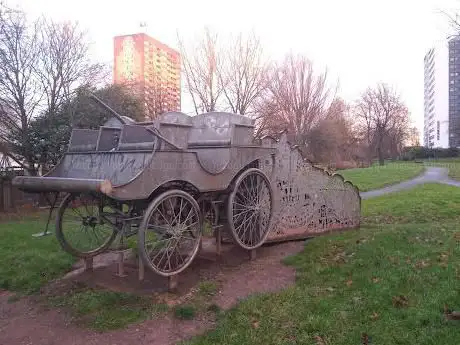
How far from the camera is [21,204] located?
15836 mm

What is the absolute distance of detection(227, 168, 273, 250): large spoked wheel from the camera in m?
6.63

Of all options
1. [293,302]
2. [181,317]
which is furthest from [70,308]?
[293,302]

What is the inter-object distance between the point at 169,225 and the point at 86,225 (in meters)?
1.73

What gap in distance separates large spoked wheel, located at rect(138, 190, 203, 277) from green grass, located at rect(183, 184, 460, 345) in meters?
1.10

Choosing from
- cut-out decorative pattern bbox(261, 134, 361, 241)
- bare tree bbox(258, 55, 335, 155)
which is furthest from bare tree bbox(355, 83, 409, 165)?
cut-out decorative pattern bbox(261, 134, 361, 241)

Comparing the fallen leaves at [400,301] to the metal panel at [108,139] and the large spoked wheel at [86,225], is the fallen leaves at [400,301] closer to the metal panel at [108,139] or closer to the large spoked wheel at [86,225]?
the large spoked wheel at [86,225]

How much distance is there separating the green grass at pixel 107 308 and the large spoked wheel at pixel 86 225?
0.93 metres

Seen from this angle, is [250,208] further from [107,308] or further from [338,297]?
[107,308]

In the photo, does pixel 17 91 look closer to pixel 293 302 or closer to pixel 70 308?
pixel 70 308

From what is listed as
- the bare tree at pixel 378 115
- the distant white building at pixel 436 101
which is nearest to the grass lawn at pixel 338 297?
the bare tree at pixel 378 115

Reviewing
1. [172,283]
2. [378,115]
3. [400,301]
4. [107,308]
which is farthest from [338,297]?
[378,115]

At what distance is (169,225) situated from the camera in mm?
5605

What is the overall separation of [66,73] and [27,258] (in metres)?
10.9

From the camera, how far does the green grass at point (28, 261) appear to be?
23.1 ft
